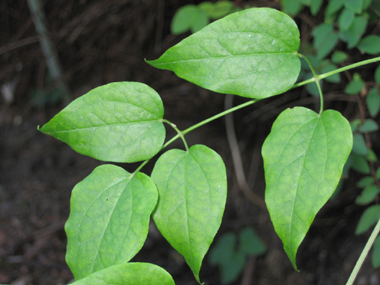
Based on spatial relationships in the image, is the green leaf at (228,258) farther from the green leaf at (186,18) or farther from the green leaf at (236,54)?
the green leaf at (236,54)

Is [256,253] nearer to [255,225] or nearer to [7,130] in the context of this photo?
[255,225]

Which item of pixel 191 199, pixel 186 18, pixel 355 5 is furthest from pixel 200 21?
pixel 191 199

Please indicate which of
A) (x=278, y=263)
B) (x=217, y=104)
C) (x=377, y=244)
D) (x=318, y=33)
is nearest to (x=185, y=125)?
(x=217, y=104)

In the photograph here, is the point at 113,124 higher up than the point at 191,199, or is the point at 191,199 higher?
the point at 113,124

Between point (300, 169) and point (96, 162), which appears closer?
point (300, 169)

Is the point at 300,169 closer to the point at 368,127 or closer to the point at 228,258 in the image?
the point at 368,127

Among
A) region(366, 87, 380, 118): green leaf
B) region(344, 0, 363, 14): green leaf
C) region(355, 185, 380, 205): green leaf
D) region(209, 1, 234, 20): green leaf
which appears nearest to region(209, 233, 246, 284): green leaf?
region(355, 185, 380, 205): green leaf

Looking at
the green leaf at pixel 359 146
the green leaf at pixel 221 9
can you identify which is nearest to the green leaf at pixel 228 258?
the green leaf at pixel 359 146
